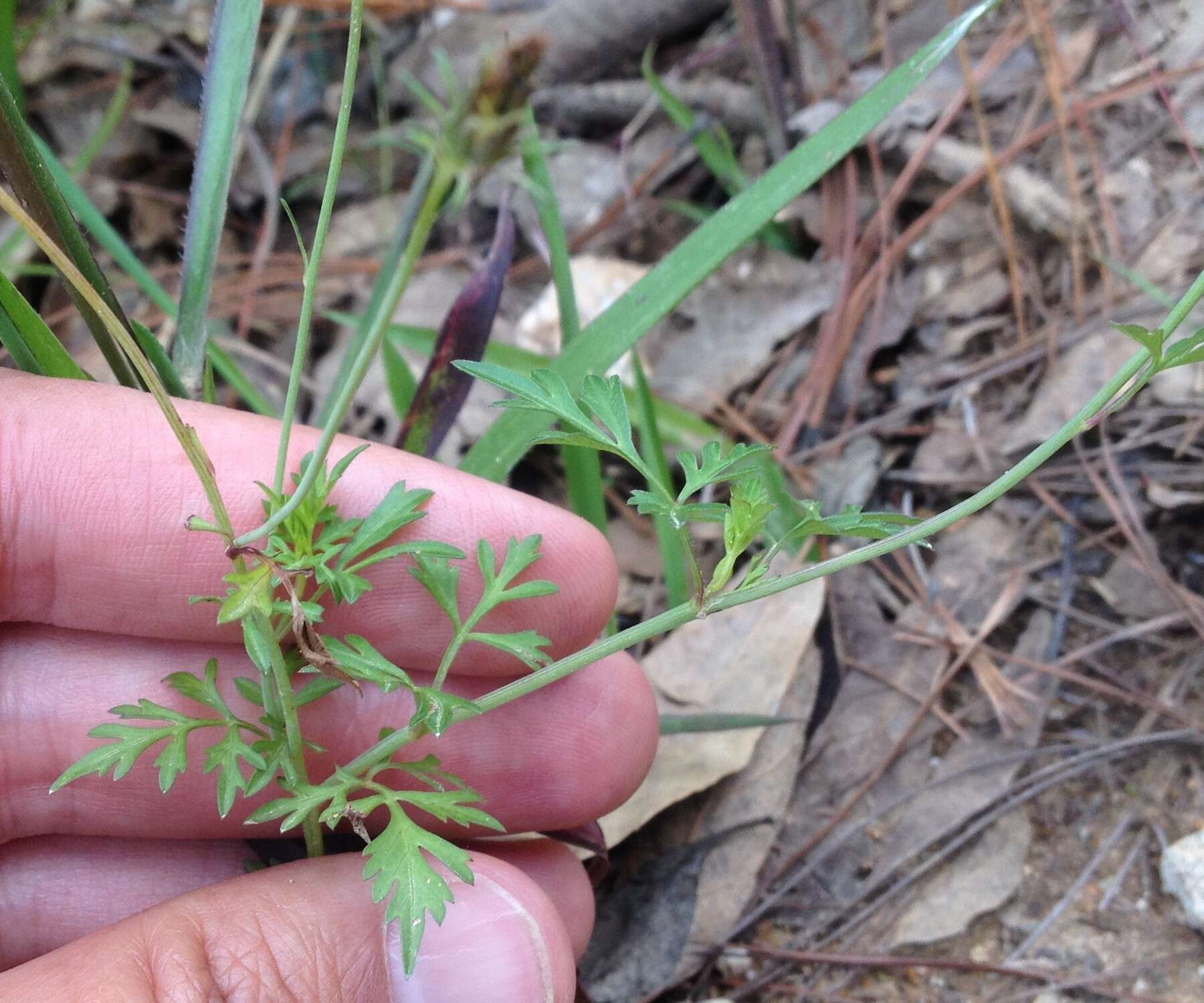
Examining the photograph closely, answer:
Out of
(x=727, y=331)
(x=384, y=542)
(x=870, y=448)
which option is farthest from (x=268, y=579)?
(x=727, y=331)

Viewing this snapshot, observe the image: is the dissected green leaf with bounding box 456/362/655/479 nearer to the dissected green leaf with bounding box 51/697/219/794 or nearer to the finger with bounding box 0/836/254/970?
the dissected green leaf with bounding box 51/697/219/794

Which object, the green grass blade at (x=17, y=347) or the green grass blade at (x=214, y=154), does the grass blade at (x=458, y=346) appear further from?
the green grass blade at (x=17, y=347)

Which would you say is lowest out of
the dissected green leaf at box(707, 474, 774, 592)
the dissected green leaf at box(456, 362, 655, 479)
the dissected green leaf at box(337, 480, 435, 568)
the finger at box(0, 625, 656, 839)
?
the finger at box(0, 625, 656, 839)

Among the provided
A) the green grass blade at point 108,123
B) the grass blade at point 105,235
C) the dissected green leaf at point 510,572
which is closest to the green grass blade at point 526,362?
the grass blade at point 105,235

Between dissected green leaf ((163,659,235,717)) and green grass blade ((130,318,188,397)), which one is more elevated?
green grass blade ((130,318,188,397))

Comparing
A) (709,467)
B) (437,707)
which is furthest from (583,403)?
(437,707)

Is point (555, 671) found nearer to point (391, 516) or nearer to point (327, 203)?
point (391, 516)

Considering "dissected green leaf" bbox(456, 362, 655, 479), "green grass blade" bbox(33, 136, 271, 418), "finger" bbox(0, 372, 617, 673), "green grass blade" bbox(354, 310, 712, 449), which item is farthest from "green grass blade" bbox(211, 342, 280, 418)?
"dissected green leaf" bbox(456, 362, 655, 479)

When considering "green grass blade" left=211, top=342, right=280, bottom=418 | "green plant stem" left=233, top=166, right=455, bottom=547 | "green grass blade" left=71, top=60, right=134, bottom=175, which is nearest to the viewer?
"green plant stem" left=233, top=166, right=455, bottom=547
